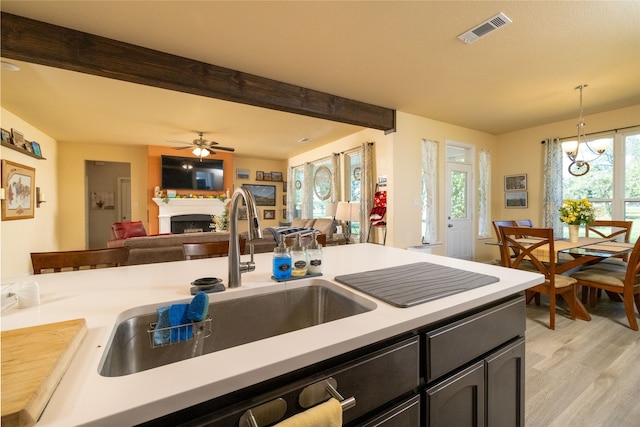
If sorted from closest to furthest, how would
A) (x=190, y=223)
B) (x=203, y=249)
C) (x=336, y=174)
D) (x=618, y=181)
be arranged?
(x=203, y=249) < (x=618, y=181) < (x=336, y=174) < (x=190, y=223)

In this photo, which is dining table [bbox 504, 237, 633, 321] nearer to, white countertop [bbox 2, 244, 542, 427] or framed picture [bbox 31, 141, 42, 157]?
white countertop [bbox 2, 244, 542, 427]

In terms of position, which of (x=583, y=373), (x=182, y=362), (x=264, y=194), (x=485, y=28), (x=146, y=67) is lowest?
(x=583, y=373)

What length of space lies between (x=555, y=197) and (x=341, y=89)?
4.04 metres

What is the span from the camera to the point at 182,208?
252 inches

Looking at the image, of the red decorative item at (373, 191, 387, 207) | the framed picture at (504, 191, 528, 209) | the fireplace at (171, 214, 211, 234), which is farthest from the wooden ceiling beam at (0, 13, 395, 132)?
the fireplace at (171, 214, 211, 234)

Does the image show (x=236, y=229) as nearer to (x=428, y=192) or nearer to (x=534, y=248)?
(x=534, y=248)

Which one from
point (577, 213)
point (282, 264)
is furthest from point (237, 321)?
point (577, 213)

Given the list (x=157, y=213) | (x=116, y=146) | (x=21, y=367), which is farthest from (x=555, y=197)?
(x=116, y=146)

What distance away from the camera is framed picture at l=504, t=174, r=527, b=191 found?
16.6 ft

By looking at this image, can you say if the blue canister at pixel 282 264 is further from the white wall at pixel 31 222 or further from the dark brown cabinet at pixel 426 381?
the white wall at pixel 31 222

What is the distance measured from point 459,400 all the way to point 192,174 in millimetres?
6757

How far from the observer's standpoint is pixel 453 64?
2.80m

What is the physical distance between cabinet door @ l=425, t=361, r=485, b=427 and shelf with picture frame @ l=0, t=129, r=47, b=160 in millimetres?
5229

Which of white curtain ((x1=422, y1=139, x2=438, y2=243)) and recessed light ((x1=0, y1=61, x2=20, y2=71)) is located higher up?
recessed light ((x1=0, y1=61, x2=20, y2=71))
